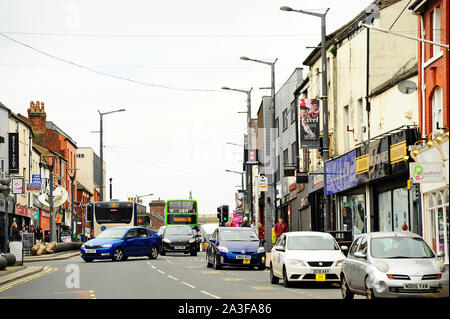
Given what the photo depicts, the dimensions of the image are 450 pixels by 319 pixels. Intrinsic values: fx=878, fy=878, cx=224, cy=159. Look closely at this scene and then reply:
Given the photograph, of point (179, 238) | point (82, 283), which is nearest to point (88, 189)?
point (179, 238)

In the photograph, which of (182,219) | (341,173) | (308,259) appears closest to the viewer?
(308,259)

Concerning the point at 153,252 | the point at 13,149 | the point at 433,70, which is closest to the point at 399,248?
the point at 433,70

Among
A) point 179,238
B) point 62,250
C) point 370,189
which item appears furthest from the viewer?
point 62,250

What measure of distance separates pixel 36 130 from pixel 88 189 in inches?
1256

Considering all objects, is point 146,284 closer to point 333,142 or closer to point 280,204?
point 333,142

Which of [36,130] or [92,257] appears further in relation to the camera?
[36,130]

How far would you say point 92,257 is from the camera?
37781 mm

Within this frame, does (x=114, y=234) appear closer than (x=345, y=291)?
No

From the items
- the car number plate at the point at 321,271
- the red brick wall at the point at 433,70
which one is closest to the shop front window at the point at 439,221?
the red brick wall at the point at 433,70

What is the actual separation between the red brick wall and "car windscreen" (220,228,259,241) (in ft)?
24.6

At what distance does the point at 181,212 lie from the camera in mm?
63312

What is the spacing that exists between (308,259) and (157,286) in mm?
3979

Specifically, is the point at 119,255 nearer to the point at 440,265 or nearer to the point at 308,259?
the point at 308,259
